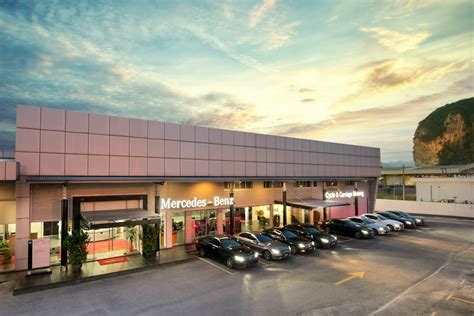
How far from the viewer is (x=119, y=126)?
762 inches

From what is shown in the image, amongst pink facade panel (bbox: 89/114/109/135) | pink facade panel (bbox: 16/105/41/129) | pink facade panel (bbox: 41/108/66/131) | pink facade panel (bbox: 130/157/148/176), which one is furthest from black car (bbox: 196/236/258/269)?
pink facade panel (bbox: 16/105/41/129)

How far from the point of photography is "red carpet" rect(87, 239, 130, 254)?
19469 mm

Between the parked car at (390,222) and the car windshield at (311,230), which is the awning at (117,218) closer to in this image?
the car windshield at (311,230)

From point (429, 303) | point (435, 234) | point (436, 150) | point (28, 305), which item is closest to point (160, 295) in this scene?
point (28, 305)

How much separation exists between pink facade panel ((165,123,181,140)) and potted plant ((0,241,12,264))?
11694 millimetres

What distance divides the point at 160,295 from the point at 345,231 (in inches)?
754

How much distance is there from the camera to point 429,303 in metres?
12.1

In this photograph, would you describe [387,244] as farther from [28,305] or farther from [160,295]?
[28,305]

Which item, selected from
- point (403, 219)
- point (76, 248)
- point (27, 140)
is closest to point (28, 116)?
point (27, 140)

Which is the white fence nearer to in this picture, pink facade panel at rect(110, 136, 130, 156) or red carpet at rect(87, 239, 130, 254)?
red carpet at rect(87, 239, 130, 254)

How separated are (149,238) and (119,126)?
7.83 metres

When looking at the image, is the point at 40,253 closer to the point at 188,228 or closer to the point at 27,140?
the point at 27,140

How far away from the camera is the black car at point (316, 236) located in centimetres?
2192

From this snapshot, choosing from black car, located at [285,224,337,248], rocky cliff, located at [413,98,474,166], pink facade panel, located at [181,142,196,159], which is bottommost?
black car, located at [285,224,337,248]
